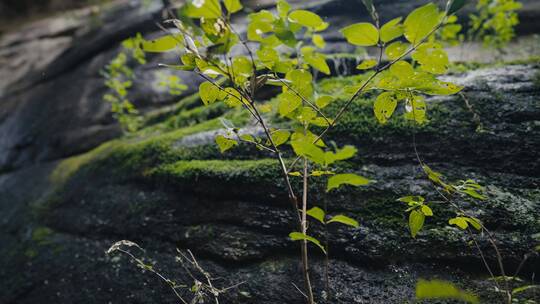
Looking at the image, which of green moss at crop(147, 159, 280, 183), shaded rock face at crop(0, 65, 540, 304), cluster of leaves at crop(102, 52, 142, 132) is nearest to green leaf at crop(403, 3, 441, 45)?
shaded rock face at crop(0, 65, 540, 304)

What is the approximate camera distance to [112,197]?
278cm

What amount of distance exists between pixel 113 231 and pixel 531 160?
2816 millimetres

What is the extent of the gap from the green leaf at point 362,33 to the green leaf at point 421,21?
94 mm

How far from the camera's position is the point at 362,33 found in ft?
3.24

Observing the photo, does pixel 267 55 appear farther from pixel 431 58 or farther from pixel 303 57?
pixel 431 58

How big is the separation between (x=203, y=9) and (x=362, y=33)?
0.48 m

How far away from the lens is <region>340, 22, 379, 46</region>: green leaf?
97cm

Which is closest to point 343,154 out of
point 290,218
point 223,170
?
point 290,218

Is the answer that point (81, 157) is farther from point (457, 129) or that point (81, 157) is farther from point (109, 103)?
point (457, 129)

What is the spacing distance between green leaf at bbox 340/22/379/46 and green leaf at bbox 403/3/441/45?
0.31 ft

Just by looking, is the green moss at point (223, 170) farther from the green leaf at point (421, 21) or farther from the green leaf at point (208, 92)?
the green leaf at point (421, 21)

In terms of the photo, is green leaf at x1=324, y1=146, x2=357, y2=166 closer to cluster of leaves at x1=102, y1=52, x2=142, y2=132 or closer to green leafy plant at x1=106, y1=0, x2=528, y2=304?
green leafy plant at x1=106, y1=0, x2=528, y2=304

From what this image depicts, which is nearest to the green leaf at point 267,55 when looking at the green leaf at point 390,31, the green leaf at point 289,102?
the green leaf at point 289,102

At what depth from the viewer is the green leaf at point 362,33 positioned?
97 cm
